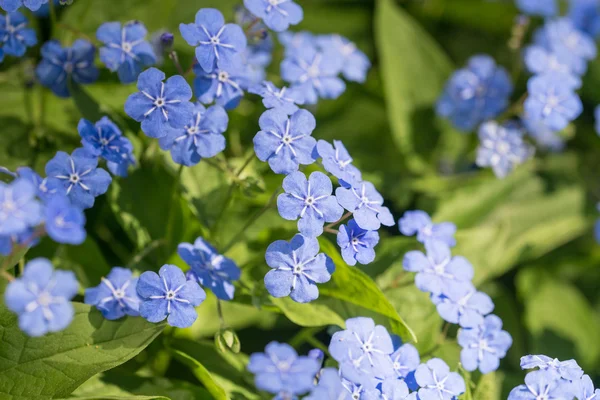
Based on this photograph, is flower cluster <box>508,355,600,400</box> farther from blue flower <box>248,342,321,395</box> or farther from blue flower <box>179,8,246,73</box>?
blue flower <box>179,8,246,73</box>

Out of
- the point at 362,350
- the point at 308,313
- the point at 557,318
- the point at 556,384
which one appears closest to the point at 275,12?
the point at 308,313

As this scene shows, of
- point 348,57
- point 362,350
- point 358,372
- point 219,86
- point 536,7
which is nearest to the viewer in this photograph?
point 358,372

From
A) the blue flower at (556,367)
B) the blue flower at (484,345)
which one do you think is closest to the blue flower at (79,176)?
the blue flower at (484,345)

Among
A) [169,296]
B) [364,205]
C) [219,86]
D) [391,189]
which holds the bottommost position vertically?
[391,189]

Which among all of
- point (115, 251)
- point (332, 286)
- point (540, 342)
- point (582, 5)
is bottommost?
point (540, 342)

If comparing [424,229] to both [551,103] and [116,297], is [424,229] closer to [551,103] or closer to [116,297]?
[551,103]

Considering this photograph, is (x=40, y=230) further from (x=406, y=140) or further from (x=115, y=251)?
(x=406, y=140)

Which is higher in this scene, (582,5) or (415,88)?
(582,5)

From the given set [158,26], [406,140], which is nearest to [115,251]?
[158,26]
